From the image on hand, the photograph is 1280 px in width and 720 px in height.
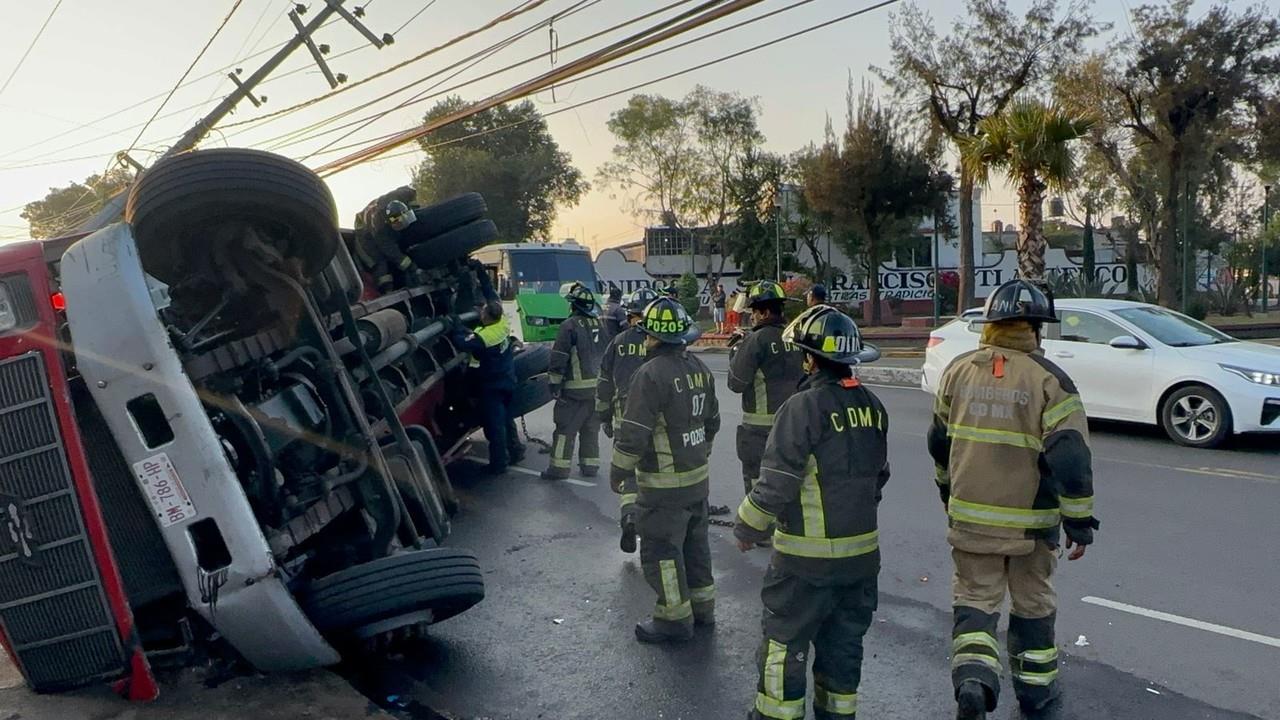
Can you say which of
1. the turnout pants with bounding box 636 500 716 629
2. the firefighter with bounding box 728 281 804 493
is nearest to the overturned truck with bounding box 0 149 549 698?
the turnout pants with bounding box 636 500 716 629

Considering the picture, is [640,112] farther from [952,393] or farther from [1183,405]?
[952,393]

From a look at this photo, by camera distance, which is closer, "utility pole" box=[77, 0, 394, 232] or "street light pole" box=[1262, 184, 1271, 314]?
"utility pole" box=[77, 0, 394, 232]

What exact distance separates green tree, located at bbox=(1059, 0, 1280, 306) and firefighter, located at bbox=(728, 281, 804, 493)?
18.6 metres

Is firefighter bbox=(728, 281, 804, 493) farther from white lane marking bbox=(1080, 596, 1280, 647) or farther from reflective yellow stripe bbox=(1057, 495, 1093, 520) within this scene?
reflective yellow stripe bbox=(1057, 495, 1093, 520)

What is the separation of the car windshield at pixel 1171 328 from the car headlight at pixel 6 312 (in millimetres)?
9518

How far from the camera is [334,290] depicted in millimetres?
4762

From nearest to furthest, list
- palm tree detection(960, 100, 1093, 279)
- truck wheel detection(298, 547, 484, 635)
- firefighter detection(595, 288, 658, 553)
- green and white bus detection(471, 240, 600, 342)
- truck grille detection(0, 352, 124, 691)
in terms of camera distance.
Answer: truck grille detection(0, 352, 124, 691) < truck wheel detection(298, 547, 484, 635) < firefighter detection(595, 288, 658, 553) < palm tree detection(960, 100, 1093, 279) < green and white bus detection(471, 240, 600, 342)

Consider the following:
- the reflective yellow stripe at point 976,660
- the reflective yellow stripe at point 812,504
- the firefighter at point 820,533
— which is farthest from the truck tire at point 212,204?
the reflective yellow stripe at point 976,660

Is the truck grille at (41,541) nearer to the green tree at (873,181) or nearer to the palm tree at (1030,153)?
the palm tree at (1030,153)

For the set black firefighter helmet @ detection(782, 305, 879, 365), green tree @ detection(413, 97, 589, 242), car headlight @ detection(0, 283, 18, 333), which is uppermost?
green tree @ detection(413, 97, 589, 242)

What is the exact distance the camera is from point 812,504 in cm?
365

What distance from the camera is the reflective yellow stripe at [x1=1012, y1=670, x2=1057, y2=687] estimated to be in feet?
12.6

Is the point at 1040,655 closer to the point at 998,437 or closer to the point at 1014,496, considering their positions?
the point at 1014,496

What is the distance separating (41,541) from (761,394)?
4196mm
